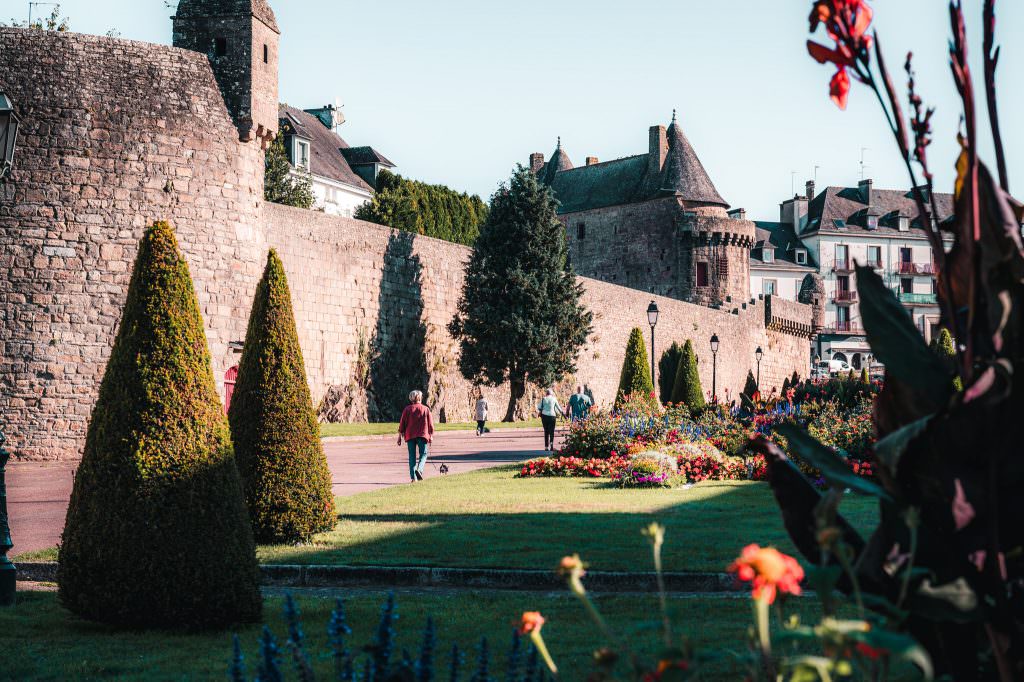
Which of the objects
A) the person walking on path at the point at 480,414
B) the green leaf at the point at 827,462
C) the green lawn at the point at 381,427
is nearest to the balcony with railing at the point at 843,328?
the green lawn at the point at 381,427

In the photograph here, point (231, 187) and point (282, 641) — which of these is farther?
point (231, 187)

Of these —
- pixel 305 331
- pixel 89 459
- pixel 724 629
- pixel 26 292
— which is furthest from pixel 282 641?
pixel 305 331

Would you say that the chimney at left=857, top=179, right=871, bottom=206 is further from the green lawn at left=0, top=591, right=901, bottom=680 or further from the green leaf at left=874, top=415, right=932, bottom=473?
the green leaf at left=874, top=415, right=932, bottom=473

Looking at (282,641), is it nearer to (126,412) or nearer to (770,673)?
(126,412)

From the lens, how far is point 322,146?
53.3m

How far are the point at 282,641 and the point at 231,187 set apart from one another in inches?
639

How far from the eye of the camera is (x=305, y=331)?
26328 mm

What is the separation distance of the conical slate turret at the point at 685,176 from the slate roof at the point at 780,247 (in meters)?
16.4

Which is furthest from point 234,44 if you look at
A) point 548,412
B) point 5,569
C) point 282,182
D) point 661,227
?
point 661,227

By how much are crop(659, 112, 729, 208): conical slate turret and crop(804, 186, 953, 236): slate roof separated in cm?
1808

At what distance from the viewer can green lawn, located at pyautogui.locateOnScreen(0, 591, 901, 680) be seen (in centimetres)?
494

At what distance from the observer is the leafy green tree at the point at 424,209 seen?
165ft

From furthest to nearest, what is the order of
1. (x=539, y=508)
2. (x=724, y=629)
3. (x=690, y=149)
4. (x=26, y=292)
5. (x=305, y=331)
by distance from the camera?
(x=690, y=149) < (x=305, y=331) < (x=26, y=292) < (x=539, y=508) < (x=724, y=629)

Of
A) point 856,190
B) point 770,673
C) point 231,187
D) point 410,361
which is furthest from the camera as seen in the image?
point 856,190
